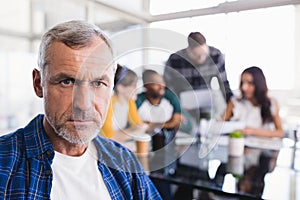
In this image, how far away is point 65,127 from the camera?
691 millimetres

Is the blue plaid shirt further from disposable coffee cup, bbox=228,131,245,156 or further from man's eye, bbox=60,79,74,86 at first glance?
disposable coffee cup, bbox=228,131,245,156

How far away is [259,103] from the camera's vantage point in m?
1.24

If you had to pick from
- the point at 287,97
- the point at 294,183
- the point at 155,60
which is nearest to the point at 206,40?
the point at 155,60

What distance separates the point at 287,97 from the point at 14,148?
0.85 metres

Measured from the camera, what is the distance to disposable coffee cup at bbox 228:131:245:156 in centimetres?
124

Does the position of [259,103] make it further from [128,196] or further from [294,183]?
[128,196]

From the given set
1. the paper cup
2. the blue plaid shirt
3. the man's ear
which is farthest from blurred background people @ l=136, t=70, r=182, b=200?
the paper cup

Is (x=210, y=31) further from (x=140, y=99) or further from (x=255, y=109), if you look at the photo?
(x=255, y=109)

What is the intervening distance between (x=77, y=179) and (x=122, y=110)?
0.27 meters

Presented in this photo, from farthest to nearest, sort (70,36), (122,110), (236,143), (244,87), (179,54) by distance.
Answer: (236,143), (244,87), (122,110), (179,54), (70,36)

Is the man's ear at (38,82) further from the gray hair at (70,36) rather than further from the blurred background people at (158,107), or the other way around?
the blurred background people at (158,107)

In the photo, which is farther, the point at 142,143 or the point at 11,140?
the point at 142,143

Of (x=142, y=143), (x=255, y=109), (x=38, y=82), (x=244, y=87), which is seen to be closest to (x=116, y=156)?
(x=142, y=143)

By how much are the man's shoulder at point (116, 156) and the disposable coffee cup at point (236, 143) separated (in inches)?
22.0
